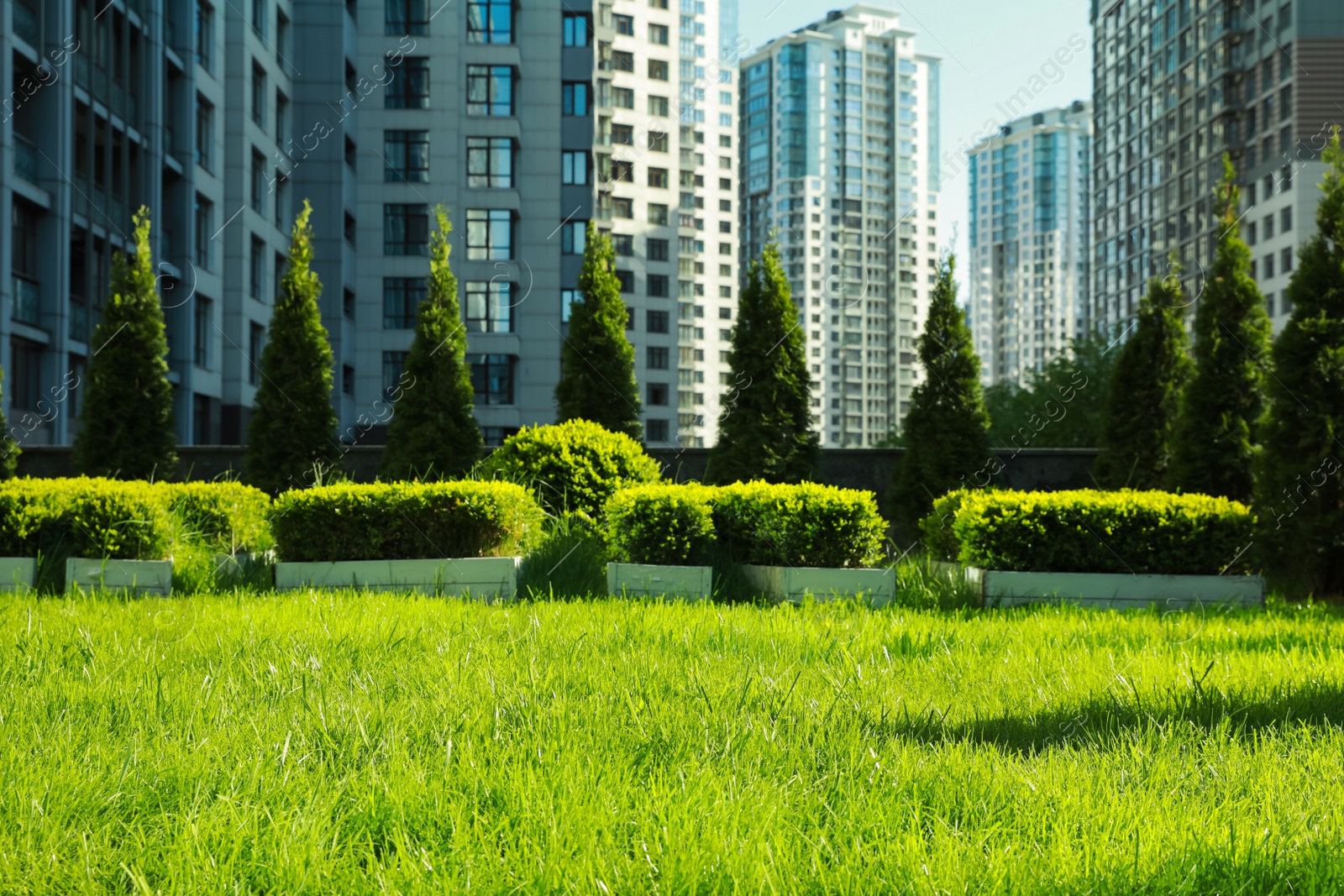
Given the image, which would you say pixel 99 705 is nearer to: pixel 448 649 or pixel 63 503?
pixel 448 649

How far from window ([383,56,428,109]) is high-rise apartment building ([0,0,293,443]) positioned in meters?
3.54

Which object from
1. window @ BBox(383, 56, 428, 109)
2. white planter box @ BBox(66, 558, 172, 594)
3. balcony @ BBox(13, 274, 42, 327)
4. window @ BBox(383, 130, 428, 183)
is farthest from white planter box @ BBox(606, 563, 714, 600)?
window @ BBox(383, 56, 428, 109)

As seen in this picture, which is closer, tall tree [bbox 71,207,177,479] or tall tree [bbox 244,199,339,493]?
tall tree [bbox 71,207,177,479]

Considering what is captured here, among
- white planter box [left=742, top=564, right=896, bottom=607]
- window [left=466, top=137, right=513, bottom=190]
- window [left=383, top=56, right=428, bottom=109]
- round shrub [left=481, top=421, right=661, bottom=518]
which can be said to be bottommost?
white planter box [left=742, top=564, right=896, bottom=607]

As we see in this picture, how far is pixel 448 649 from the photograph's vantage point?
515 cm

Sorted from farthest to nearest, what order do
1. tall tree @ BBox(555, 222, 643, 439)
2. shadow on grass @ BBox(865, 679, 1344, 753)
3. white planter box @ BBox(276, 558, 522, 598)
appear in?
tall tree @ BBox(555, 222, 643, 439)
white planter box @ BBox(276, 558, 522, 598)
shadow on grass @ BBox(865, 679, 1344, 753)

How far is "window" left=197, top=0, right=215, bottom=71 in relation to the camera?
2958 centimetres

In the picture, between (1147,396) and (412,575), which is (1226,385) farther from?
(412,575)

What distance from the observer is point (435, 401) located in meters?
15.4

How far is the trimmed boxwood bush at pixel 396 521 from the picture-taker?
27.4ft

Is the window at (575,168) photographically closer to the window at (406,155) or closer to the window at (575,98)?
the window at (575,98)

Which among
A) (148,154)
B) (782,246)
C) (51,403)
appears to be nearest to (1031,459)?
(51,403)

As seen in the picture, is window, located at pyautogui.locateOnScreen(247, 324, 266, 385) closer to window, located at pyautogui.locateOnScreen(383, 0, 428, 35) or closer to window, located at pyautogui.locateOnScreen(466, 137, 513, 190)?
window, located at pyautogui.locateOnScreen(466, 137, 513, 190)

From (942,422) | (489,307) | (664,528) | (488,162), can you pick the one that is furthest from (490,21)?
(664,528)
